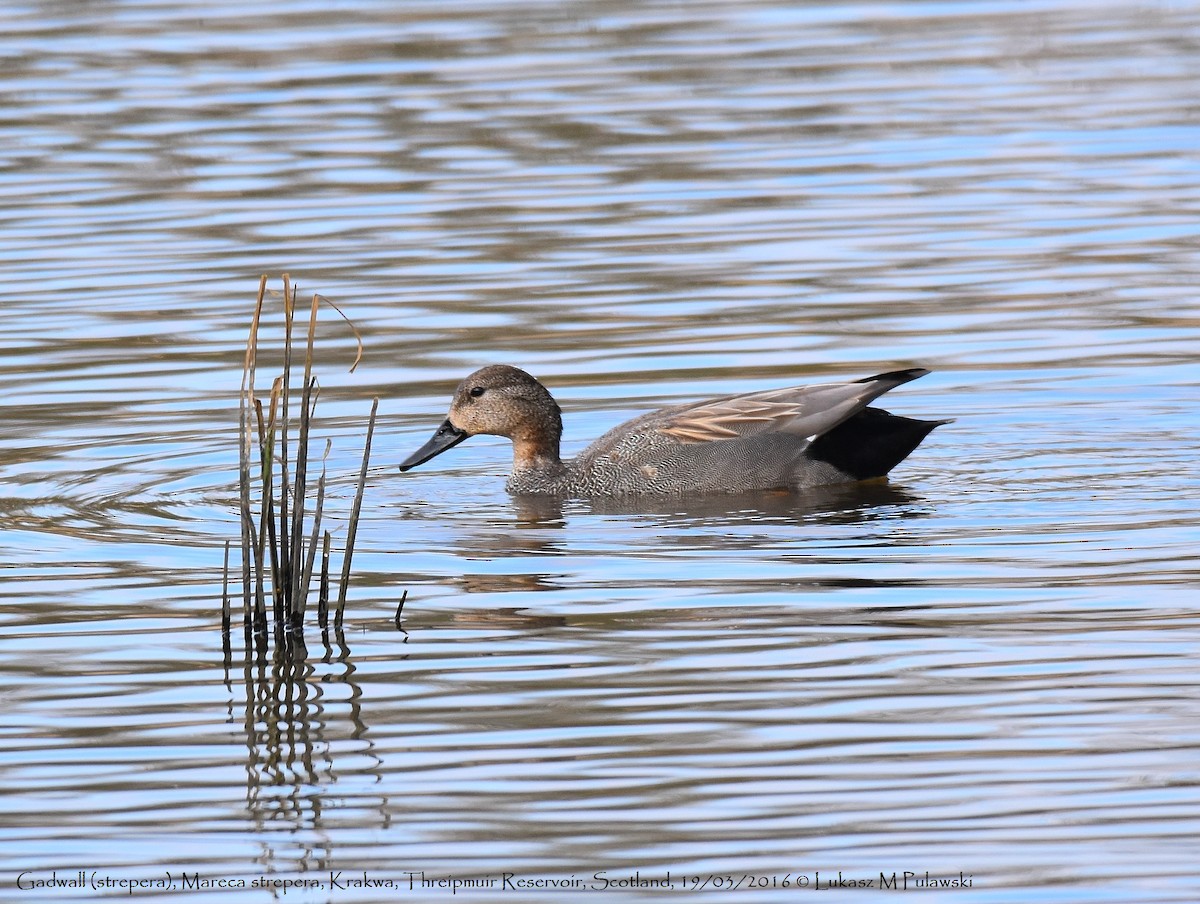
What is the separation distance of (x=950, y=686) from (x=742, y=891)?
160 centimetres

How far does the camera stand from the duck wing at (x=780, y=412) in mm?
10016

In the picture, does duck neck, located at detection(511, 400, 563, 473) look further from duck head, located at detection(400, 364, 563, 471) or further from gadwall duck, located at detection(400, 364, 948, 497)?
gadwall duck, located at detection(400, 364, 948, 497)

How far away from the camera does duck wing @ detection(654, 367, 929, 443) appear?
1002 cm

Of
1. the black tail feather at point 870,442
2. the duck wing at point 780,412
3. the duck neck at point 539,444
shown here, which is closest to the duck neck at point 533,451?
the duck neck at point 539,444

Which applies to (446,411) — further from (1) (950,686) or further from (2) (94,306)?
(1) (950,686)

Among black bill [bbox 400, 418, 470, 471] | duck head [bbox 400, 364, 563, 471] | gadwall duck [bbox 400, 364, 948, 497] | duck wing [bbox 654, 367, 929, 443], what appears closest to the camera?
duck wing [bbox 654, 367, 929, 443]

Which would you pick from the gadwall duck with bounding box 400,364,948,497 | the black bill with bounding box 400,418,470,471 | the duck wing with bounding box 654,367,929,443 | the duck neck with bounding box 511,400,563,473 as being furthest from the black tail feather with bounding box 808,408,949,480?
the black bill with bounding box 400,418,470,471

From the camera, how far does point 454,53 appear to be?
22625mm

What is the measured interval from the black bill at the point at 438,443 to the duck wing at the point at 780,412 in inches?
40.8

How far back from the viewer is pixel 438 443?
10.9 m

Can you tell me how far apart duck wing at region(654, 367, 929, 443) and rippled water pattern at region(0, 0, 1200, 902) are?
358 millimetres

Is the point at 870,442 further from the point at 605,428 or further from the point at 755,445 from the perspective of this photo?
the point at 605,428

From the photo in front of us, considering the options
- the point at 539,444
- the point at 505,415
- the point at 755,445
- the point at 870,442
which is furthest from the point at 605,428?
the point at 870,442

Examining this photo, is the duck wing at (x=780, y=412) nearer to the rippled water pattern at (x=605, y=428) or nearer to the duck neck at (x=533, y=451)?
the rippled water pattern at (x=605, y=428)
